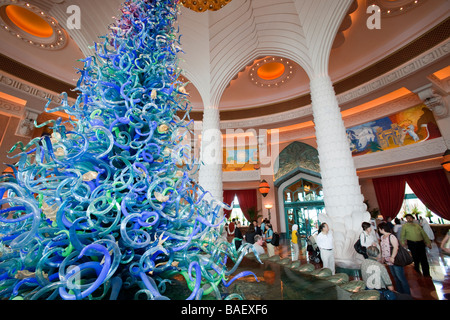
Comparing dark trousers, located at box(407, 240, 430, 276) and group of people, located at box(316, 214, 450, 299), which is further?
dark trousers, located at box(407, 240, 430, 276)

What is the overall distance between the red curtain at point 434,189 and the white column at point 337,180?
26.4 feet

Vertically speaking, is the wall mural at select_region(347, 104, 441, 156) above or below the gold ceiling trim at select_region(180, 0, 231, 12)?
below

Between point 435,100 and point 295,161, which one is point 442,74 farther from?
point 295,161

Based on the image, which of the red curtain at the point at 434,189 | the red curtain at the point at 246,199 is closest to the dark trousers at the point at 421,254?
the red curtain at the point at 434,189

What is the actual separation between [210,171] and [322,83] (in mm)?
4060

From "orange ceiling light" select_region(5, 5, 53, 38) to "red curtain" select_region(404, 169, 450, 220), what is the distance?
17.3 m

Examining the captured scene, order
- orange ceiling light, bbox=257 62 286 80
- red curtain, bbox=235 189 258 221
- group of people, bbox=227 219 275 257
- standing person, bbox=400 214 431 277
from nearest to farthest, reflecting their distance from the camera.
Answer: group of people, bbox=227 219 275 257 < standing person, bbox=400 214 431 277 < orange ceiling light, bbox=257 62 286 80 < red curtain, bbox=235 189 258 221

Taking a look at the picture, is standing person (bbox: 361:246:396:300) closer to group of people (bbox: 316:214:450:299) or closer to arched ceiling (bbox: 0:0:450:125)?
group of people (bbox: 316:214:450:299)

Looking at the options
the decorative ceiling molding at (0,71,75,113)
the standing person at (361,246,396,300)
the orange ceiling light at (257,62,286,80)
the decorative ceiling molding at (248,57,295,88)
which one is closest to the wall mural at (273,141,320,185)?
the decorative ceiling molding at (248,57,295,88)

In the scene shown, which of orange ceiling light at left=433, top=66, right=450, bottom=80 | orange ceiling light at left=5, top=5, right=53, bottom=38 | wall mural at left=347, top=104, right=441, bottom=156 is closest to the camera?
orange ceiling light at left=5, top=5, right=53, bottom=38

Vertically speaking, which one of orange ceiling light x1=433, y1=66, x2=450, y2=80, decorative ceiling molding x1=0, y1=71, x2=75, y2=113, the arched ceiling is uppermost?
the arched ceiling

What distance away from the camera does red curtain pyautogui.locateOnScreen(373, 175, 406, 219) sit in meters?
9.95

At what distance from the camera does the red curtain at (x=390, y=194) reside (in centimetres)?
995

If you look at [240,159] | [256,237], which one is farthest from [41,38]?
[240,159]
